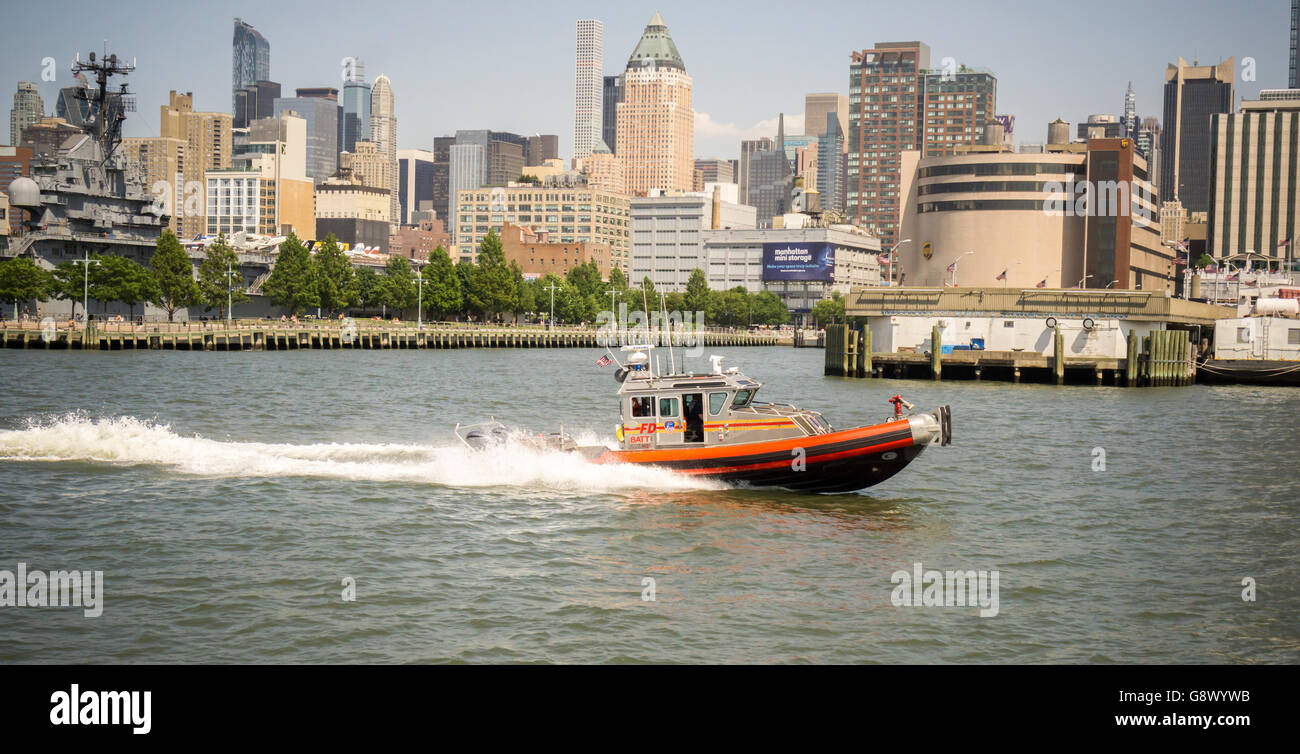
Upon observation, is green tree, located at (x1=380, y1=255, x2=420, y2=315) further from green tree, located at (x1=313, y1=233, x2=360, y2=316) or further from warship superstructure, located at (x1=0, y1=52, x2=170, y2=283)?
warship superstructure, located at (x1=0, y1=52, x2=170, y2=283)

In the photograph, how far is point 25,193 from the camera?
122 metres

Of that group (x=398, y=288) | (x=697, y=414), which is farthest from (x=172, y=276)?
(x=697, y=414)

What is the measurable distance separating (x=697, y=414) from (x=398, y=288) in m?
137

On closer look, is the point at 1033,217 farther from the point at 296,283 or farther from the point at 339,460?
the point at 339,460

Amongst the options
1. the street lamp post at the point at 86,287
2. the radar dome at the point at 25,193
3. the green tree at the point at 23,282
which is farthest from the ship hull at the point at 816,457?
the radar dome at the point at 25,193

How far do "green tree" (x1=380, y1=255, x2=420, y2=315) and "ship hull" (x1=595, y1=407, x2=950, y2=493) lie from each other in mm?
136526

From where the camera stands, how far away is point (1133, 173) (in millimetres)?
160750

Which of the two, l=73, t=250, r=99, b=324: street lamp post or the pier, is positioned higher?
l=73, t=250, r=99, b=324: street lamp post

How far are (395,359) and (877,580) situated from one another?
3682 inches

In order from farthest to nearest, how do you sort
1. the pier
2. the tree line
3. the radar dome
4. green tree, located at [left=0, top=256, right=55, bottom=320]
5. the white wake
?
the radar dome < the tree line < green tree, located at [left=0, top=256, right=55, bottom=320] < the pier < the white wake

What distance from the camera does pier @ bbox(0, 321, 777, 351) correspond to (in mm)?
101250

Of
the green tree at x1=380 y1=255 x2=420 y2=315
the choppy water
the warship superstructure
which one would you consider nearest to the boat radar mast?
the warship superstructure

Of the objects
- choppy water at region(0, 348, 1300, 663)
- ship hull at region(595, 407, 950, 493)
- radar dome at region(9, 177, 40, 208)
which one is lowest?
choppy water at region(0, 348, 1300, 663)

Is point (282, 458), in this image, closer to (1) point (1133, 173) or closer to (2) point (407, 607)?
(2) point (407, 607)
